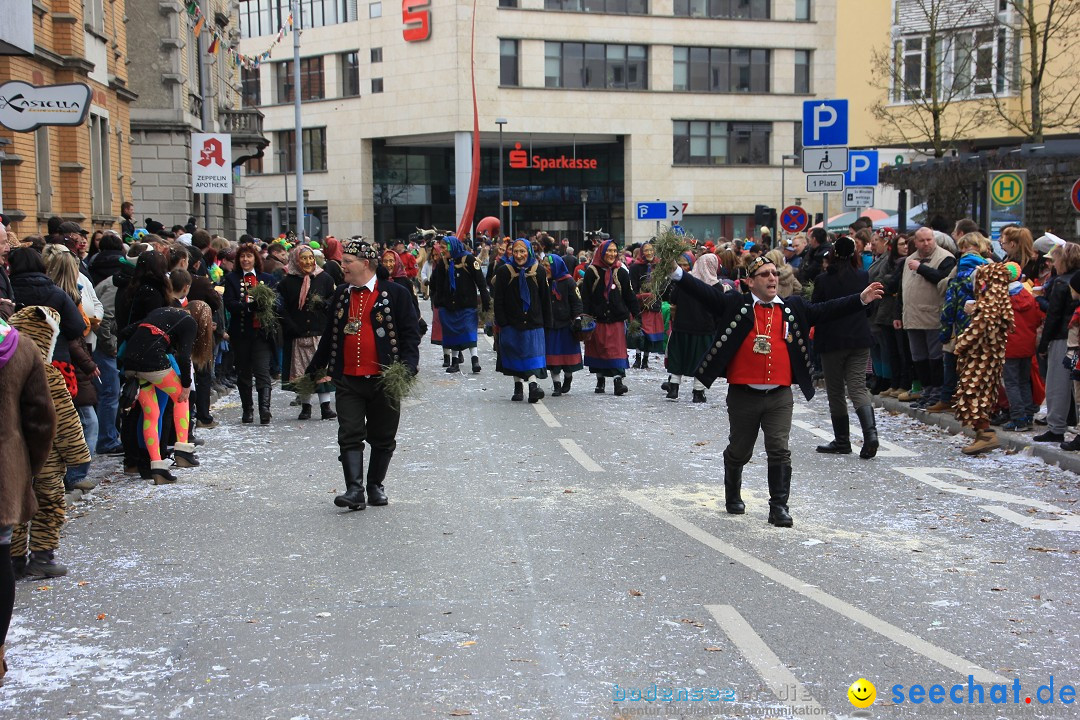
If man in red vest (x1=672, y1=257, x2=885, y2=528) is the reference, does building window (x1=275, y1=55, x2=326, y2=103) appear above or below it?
above

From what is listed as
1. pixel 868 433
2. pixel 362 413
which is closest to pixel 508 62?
pixel 868 433

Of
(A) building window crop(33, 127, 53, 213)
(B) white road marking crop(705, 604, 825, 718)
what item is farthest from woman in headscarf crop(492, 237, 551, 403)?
(A) building window crop(33, 127, 53, 213)

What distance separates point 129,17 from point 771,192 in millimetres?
38785

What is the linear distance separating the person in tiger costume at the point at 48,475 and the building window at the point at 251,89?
6442 cm

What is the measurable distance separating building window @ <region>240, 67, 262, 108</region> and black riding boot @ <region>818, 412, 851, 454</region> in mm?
62294

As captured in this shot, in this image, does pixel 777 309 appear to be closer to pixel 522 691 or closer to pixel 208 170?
pixel 522 691

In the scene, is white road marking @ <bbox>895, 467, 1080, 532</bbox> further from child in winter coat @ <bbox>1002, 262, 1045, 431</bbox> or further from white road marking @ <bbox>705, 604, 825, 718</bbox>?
white road marking @ <bbox>705, 604, 825, 718</bbox>

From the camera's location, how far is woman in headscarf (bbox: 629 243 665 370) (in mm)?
17875

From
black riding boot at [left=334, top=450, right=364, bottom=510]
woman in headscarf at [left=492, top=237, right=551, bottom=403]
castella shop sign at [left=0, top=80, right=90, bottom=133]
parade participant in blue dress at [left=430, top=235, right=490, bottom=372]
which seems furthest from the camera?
parade participant in blue dress at [left=430, top=235, right=490, bottom=372]

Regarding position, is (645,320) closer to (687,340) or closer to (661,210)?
(687,340)

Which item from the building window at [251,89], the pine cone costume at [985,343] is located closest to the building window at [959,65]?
the pine cone costume at [985,343]

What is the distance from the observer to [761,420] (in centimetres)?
869

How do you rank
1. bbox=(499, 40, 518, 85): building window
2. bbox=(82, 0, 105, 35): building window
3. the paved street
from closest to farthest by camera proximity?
1. the paved street
2. bbox=(82, 0, 105, 35): building window
3. bbox=(499, 40, 518, 85): building window

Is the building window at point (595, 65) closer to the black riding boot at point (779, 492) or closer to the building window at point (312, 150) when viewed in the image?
the building window at point (312, 150)
